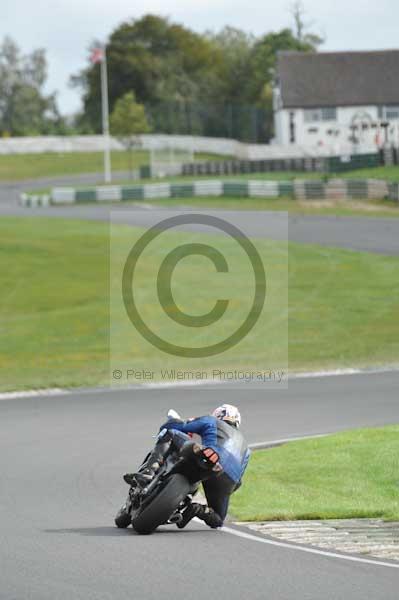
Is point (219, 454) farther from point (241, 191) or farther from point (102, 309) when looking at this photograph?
point (241, 191)

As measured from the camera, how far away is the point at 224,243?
1697 inches

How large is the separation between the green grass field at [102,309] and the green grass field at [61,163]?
1816 inches

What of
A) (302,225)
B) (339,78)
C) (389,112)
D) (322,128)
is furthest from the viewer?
(339,78)

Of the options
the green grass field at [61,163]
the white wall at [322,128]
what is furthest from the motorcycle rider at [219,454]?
the white wall at [322,128]

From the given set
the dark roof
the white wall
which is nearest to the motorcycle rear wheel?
the white wall

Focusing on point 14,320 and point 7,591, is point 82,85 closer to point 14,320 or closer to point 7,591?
point 14,320

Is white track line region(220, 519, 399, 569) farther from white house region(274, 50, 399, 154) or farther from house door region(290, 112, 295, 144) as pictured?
house door region(290, 112, 295, 144)

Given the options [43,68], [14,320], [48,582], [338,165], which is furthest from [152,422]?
[43,68]

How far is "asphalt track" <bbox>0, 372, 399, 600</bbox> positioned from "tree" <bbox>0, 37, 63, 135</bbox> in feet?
357

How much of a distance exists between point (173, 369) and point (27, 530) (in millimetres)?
15784

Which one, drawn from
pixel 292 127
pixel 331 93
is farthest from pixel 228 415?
pixel 331 93

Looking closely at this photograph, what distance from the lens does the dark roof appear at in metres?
93.3

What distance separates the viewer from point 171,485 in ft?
35.7

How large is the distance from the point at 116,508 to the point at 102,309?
20393 mm
